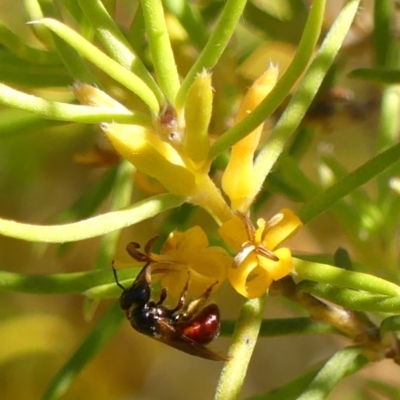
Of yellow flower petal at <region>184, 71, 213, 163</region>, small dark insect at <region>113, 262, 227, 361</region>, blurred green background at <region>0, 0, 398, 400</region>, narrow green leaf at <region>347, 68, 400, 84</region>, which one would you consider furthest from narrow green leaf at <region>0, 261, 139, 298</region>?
blurred green background at <region>0, 0, 398, 400</region>

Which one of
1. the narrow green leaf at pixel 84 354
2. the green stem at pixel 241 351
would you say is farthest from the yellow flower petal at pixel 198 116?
A: the narrow green leaf at pixel 84 354

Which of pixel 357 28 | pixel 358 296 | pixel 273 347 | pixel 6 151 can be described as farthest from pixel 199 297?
pixel 273 347

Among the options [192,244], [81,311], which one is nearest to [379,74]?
[192,244]

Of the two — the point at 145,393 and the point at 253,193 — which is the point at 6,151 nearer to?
the point at 145,393

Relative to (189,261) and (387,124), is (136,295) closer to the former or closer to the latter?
(189,261)

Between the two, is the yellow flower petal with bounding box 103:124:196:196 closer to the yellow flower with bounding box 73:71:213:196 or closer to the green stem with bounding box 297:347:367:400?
the yellow flower with bounding box 73:71:213:196

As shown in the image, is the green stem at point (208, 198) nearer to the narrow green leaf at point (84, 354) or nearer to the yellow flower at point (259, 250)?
the yellow flower at point (259, 250)
